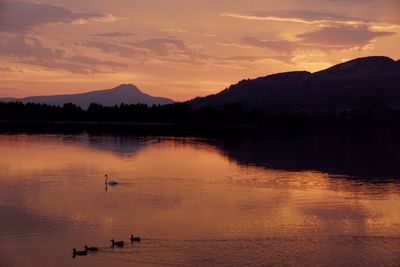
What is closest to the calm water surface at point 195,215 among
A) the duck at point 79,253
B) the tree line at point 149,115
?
the duck at point 79,253

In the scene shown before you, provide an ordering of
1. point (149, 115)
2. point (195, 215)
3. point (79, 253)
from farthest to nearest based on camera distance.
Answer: point (149, 115)
point (195, 215)
point (79, 253)

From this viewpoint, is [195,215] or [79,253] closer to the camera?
[79,253]

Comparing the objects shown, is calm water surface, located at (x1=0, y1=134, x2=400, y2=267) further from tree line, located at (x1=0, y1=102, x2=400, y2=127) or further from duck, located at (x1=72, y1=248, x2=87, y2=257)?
tree line, located at (x1=0, y1=102, x2=400, y2=127)

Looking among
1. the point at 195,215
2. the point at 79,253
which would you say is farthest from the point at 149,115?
the point at 79,253

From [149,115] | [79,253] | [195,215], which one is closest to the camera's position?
[79,253]

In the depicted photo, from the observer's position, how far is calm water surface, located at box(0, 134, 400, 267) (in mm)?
18844

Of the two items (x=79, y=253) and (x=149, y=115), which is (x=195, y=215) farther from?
(x=149, y=115)

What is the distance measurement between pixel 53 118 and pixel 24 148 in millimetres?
78417

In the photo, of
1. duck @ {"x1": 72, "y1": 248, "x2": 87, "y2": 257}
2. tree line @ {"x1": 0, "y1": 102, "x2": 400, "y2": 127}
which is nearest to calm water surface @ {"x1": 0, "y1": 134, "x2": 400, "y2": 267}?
duck @ {"x1": 72, "y1": 248, "x2": 87, "y2": 257}

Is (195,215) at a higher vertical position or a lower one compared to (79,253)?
higher

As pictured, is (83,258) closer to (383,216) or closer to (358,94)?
(383,216)

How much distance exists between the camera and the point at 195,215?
2475cm

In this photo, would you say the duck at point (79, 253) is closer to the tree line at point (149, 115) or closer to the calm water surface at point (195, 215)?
the calm water surface at point (195, 215)

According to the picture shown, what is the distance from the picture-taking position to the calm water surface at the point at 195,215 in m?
18.8
